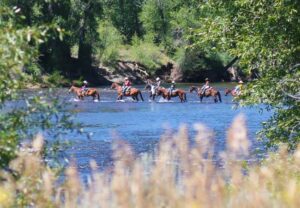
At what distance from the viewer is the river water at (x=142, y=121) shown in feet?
80.6

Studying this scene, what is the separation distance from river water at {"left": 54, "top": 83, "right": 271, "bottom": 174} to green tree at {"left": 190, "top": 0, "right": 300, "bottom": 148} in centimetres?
406

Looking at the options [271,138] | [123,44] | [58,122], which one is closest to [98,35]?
[123,44]

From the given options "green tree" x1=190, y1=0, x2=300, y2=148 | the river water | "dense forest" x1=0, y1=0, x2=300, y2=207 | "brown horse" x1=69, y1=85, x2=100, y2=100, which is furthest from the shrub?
"green tree" x1=190, y1=0, x2=300, y2=148

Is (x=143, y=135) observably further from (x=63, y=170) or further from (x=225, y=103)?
(x=63, y=170)

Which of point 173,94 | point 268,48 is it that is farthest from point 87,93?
point 268,48

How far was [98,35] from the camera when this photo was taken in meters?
74.0

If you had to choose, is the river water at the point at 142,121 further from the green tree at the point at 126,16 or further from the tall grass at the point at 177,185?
the green tree at the point at 126,16

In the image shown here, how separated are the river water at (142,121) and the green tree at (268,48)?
13.3ft

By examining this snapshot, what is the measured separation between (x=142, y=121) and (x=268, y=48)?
21.6 metres

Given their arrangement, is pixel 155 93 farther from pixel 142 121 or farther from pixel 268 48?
pixel 268 48

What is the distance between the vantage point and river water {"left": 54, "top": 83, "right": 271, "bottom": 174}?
80.6ft

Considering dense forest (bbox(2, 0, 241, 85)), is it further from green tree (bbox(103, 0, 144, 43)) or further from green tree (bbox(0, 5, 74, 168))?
green tree (bbox(0, 5, 74, 168))

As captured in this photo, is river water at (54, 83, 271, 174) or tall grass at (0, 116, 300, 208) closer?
tall grass at (0, 116, 300, 208)

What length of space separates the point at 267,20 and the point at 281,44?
620 mm
